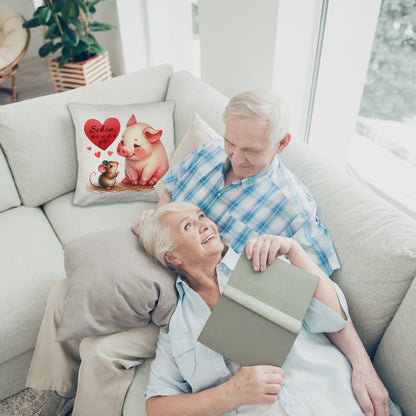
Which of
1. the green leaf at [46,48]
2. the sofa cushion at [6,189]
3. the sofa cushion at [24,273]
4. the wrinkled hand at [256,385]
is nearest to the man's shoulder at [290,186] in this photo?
the wrinkled hand at [256,385]

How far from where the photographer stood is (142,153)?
164 centimetres

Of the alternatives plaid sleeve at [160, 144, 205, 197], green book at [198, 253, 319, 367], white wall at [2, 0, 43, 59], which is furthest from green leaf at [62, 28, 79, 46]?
green book at [198, 253, 319, 367]

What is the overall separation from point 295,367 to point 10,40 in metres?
3.55

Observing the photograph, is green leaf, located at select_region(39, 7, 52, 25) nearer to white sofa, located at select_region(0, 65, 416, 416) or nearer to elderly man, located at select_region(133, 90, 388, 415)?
white sofa, located at select_region(0, 65, 416, 416)

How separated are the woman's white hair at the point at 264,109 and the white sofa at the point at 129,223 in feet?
1.00

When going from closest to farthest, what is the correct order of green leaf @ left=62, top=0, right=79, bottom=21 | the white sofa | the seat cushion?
the white sofa → green leaf @ left=62, top=0, right=79, bottom=21 → the seat cushion

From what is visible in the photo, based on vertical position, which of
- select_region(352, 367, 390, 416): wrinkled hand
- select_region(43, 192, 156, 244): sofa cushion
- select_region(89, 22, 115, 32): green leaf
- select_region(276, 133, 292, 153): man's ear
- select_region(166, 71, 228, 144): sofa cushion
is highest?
select_region(89, 22, 115, 32): green leaf

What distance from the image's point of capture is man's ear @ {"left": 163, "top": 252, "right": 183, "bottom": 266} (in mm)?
1039

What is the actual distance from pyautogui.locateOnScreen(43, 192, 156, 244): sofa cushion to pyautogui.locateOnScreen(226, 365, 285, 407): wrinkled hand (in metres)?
0.93

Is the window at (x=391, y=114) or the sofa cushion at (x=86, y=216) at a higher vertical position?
the window at (x=391, y=114)

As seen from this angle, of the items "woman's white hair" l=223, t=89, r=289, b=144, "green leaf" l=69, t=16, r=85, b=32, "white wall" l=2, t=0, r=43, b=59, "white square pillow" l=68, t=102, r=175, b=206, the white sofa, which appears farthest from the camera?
"white wall" l=2, t=0, r=43, b=59

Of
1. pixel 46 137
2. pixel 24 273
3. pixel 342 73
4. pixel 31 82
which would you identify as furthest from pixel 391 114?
pixel 31 82

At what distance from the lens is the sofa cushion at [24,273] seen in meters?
1.23

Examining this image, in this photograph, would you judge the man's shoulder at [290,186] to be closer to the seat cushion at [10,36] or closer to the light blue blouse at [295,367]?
the light blue blouse at [295,367]
